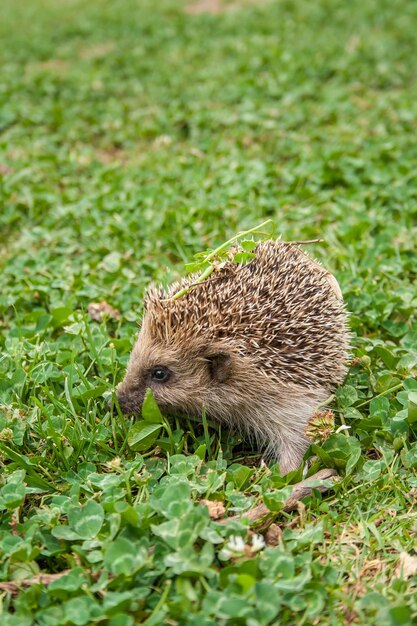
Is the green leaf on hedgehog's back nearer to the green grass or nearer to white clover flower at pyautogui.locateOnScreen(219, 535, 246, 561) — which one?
the green grass

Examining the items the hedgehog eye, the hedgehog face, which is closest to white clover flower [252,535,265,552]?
the hedgehog face

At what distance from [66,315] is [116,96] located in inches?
216

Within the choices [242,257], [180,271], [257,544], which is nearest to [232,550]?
[257,544]

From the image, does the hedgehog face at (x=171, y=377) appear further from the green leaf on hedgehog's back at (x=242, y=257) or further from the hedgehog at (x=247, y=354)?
the green leaf on hedgehog's back at (x=242, y=257)

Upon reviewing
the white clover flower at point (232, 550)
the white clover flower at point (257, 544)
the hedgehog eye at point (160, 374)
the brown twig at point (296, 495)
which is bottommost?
the brown twig at point (296, 495)

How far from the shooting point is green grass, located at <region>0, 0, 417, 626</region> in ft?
8.96

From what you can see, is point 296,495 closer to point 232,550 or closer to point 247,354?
point 232,550

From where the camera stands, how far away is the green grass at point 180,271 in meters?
2.73

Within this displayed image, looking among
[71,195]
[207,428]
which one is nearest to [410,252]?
[207,428]

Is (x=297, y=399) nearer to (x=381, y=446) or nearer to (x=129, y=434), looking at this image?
(x=381, y=446)

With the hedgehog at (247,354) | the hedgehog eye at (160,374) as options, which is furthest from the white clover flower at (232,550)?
the hedgehog eye at (160,374)

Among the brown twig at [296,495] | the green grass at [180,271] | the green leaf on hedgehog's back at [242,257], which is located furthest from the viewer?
the green leaf on hedgehog's back at [242,257]

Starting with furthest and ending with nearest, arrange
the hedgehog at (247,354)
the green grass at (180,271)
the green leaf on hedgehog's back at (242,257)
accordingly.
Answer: the green leaf on hedgehog's back at (242,257)
the hedgehog at (247,354)
the green grass at (180,271)

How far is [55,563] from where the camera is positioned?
2949 mm
